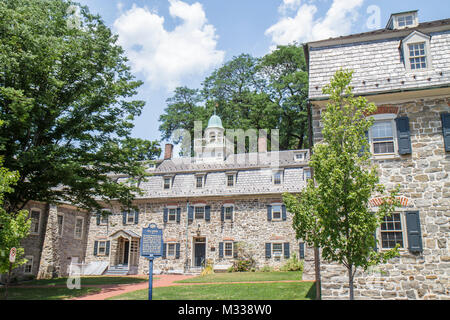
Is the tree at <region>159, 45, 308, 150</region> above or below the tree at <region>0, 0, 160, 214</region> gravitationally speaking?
above

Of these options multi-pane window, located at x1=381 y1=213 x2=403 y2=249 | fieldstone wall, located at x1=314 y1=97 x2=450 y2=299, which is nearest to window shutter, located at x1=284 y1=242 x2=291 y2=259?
fieldstone wall, located at x1=314 y1=97 x2=450 y2=299

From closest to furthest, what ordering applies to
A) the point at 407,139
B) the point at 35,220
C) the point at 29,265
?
1. the point at 407,139
2. the point at 29,265
3. the point at 35,220

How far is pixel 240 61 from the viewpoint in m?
45.2

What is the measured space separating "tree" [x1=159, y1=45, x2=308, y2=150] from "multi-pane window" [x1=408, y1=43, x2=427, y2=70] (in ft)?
84.9

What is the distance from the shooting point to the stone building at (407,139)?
10516 mm

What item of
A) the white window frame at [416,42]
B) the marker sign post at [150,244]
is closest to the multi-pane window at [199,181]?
the marker sign post at [150,244]

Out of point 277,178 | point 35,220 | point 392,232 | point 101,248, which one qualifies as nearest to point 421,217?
point 392,232

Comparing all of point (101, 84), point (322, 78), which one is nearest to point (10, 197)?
point (101, 84)

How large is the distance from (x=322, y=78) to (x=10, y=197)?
13.5 meters

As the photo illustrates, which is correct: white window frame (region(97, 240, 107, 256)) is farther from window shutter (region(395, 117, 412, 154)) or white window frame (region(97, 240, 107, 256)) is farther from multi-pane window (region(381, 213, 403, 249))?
window shutter (region(395, 117, 412, 154))

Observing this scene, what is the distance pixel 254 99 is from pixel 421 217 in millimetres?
30418

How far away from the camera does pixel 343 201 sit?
28.1ft

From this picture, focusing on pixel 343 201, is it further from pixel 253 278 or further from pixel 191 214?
pixel 191 214

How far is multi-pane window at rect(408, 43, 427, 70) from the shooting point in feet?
39.0
